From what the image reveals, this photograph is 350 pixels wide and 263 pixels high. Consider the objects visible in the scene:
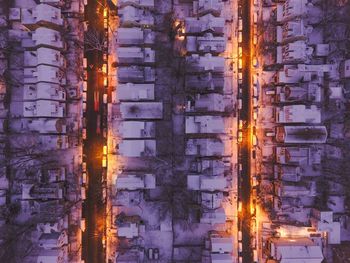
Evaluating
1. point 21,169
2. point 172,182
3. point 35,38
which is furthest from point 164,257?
point 35,38

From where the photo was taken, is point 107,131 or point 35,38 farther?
point 107,131

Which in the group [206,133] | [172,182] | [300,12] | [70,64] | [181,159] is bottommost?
[172,182]

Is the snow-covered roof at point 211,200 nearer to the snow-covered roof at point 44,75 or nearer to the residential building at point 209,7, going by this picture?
the residential building at point 209,7

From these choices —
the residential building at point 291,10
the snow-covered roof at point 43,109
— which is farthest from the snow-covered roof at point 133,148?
the residential building at point 291,10

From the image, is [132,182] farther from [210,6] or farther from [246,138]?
[210,6]

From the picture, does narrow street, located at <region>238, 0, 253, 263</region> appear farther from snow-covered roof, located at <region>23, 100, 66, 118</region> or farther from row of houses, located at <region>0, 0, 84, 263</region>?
snow-covered roof, located at <region>23, 100, 66, 118</region>

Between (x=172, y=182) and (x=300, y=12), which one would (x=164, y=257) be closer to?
(x=172, y=182)
